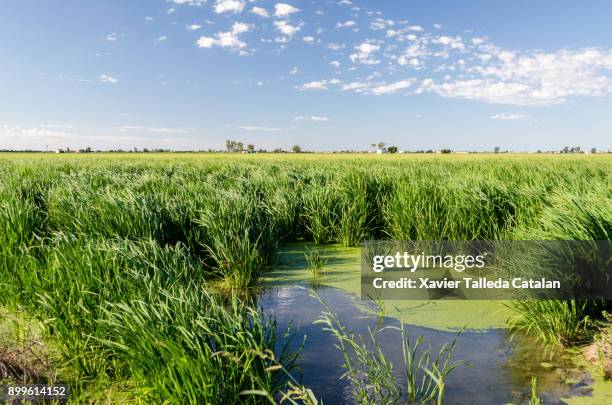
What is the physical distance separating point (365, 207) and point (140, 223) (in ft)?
12.0

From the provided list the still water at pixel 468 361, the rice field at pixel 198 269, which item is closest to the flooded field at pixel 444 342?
the still water at pixel 468 361

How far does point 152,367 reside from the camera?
251 cm

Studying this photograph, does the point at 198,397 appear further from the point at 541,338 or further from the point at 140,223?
the point at 140,223

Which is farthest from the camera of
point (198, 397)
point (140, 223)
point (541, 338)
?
point (140, 223)

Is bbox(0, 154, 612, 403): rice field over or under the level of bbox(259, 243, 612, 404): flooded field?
over

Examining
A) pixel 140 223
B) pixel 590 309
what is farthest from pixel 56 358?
pixel 590 309

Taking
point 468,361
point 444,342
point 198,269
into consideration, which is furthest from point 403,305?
point 198,269

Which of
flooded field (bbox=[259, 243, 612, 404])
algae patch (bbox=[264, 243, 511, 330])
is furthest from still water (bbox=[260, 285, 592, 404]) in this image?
algae patch (bbox=[264, 243, 511, 330])

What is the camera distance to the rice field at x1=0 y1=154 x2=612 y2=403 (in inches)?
98.0

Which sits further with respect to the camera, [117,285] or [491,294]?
[491,294]

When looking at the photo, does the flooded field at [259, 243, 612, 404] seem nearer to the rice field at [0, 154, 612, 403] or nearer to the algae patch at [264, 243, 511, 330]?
the algae patch at [264, 243, 511, 330]

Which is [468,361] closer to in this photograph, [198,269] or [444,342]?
[444,342]

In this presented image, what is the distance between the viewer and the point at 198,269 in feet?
13.2

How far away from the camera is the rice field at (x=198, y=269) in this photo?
249 centimetres
